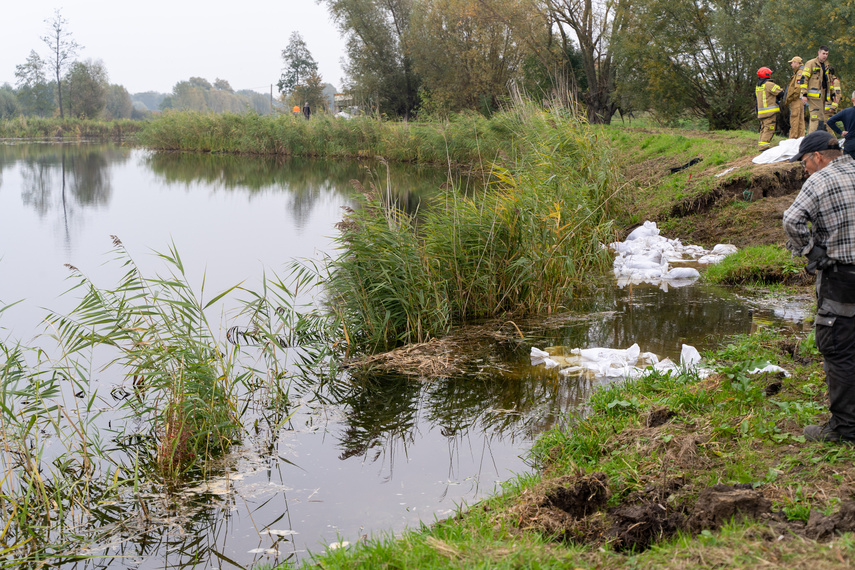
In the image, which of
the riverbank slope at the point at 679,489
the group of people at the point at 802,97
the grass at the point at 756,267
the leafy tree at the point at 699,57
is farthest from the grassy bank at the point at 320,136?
the riverbank slope at the point at 679,489

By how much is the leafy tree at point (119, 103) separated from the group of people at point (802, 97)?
91.0 metres

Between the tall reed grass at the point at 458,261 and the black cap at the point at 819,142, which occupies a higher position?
the black cap at the point at 819,142

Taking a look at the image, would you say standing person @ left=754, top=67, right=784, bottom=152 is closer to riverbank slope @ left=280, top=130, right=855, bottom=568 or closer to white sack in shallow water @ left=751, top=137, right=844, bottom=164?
white sack in shallow water @ left=751, top=137, right=844, bottom=164

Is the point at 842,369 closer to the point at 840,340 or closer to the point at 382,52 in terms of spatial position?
the point at 840,340

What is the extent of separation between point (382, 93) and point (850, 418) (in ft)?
144

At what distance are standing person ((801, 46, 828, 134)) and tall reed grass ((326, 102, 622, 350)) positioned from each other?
21.0 ft

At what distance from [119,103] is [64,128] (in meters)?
41.5

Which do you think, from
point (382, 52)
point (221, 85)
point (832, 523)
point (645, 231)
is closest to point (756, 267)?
point (645, 231)

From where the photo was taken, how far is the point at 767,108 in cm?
1363

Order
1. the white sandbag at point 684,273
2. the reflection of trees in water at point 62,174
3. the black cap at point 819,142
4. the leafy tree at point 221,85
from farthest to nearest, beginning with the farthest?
the leafy tree at point 221,85, the reflection of trees in water at point 62,174, the white sandbag at point 684,273, the black cap at point 819,142

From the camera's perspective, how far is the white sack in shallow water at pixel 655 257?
9.88m

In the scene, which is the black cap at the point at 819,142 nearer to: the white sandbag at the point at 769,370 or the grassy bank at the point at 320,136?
the white sandbag at the point at 769,370

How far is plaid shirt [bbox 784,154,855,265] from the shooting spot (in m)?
3.79

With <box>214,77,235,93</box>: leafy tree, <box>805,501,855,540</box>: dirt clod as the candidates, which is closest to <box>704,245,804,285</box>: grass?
<box>805,501,855,540</box>: dirt clod
